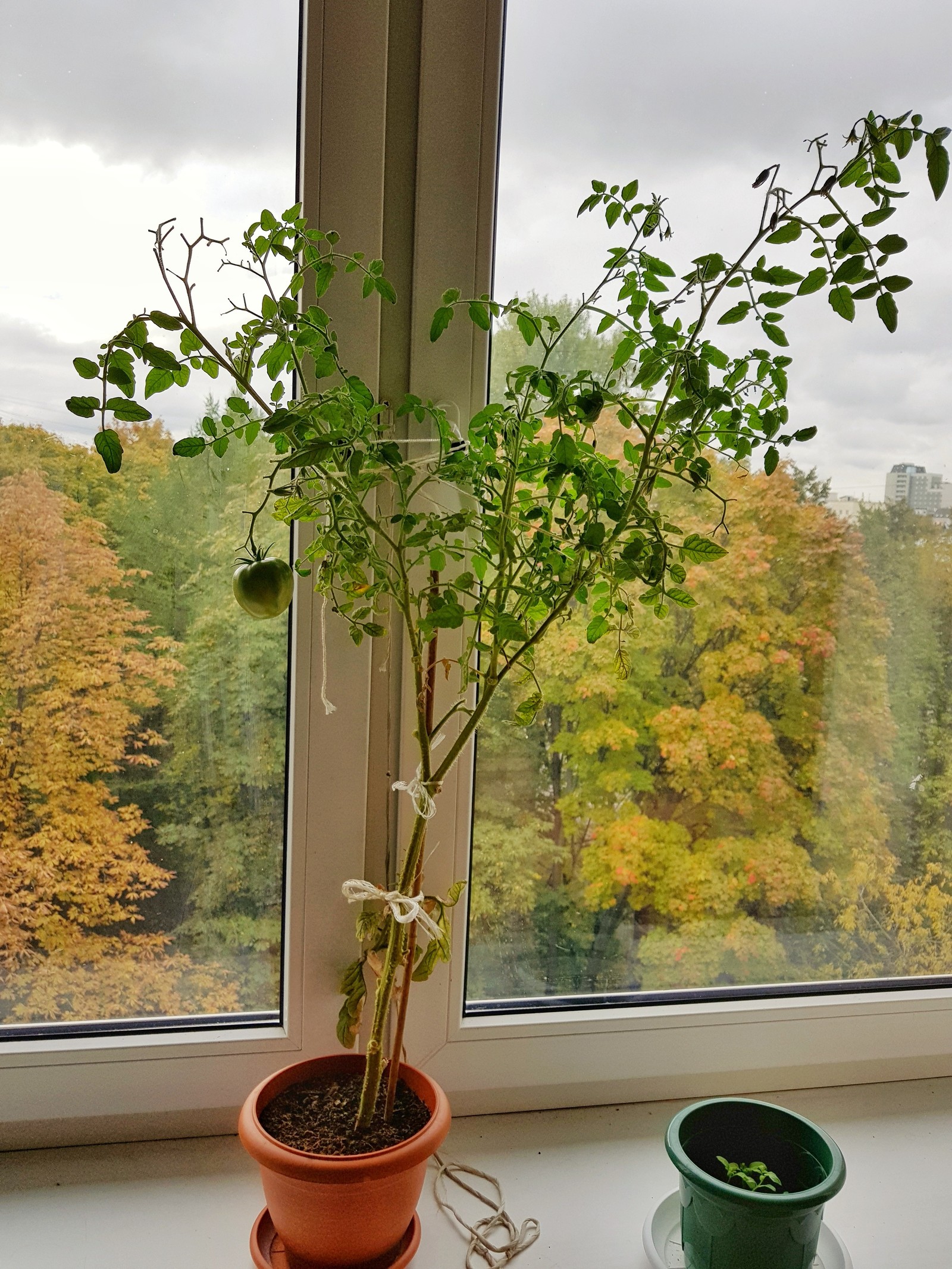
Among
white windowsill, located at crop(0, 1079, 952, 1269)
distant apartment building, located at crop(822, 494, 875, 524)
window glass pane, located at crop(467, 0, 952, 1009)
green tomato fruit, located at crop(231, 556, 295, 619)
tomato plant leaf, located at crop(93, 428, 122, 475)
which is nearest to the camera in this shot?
tomato plant leaf, located at crop(93, 428, 122, 475)

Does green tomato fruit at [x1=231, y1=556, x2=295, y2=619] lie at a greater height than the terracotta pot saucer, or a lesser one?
greater

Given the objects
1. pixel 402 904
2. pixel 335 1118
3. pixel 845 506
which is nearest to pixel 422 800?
pixel 402 904

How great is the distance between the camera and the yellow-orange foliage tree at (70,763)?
96 centimetres

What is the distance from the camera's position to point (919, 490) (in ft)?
3.95

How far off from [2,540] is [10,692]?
16 centimetres

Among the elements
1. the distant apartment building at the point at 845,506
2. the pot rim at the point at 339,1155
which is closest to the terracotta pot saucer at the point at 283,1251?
the pot rim at the point at 339,1155

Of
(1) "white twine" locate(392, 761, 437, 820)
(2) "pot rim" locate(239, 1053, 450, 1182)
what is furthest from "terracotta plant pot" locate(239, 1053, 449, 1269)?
(1) "white twine" locate(392, 761, 437, 820)

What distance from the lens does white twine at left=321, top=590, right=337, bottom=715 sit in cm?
91

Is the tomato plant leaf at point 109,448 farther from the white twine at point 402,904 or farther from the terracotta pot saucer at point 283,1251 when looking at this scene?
the terracotta pot saucer at point 283,1251

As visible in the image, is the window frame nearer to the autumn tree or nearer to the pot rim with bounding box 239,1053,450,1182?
the autumn tree

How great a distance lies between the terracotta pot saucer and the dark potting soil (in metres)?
0.10

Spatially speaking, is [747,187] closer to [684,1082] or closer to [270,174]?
[270,174]

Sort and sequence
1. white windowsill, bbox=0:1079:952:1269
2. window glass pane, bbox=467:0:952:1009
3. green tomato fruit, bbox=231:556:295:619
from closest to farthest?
1. green tomato fruit, bbox=231:556:295:619
2. white windowsill, bbox=0:1079:952:1269
3. window glass pane, bbox=467:0:952:1009

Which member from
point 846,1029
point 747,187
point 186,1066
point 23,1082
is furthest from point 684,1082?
point 747,187
